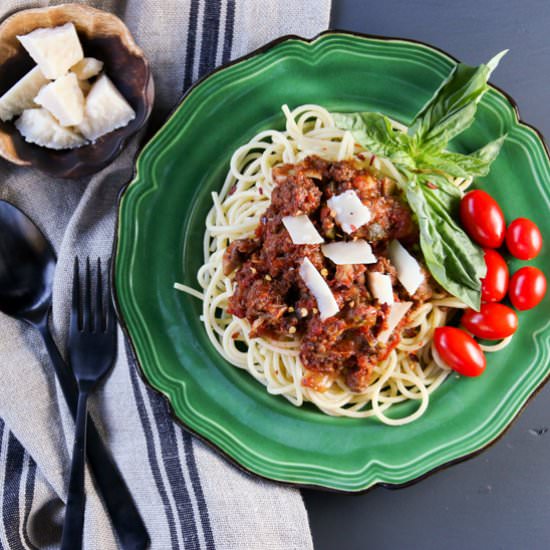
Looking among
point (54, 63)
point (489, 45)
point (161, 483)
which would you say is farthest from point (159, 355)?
point (489, 45)

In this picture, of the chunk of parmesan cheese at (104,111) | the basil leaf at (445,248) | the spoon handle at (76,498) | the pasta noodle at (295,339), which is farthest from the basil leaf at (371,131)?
the spoon handle at (76,498)

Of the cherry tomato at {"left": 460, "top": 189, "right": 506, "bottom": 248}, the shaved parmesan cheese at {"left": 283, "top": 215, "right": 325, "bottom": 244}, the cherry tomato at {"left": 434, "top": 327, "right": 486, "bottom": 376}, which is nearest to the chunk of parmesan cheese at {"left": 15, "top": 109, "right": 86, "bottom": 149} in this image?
the shaved parmesan cheese at {"left": 283, "top": 215, "right": 325, "bottom": 244}

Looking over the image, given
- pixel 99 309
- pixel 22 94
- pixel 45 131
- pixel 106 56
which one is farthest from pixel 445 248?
pixel 22 94

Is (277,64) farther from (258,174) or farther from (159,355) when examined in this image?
(159,355)

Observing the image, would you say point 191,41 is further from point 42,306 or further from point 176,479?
point 176,479

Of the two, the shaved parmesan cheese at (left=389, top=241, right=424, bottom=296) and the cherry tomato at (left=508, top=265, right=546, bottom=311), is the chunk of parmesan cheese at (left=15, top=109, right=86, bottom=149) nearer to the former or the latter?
the shaved parmesan cheese at (left=389, top=241, right=424, bottom=296)

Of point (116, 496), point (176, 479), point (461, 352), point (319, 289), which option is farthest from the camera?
point (116, 496)
